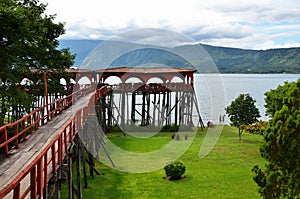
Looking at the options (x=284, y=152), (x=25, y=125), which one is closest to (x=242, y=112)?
(x=25, y=125)

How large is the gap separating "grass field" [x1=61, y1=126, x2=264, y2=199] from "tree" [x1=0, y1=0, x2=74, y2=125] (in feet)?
19.8

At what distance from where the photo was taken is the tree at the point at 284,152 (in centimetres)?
1084

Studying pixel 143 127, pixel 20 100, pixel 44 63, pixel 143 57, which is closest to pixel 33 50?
pixel 44 63

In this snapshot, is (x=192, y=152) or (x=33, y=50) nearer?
(x=33, y=50)

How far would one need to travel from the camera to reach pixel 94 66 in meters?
47.6

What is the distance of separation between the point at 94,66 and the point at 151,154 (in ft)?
76.1

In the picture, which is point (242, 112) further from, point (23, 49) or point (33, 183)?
point (33, 183)

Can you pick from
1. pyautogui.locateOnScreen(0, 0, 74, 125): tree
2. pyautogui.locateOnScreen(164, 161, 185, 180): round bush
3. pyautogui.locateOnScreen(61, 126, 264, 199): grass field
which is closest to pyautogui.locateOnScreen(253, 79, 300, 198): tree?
pyautogui.locateOnScreen(61, 126, 264, 199): grass field

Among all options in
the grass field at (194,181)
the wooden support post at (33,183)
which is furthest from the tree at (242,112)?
the wooden support post at (33,183)

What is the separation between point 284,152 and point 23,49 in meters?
15.6

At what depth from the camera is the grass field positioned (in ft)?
58.3

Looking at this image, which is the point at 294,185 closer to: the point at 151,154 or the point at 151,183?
the point at 151,183

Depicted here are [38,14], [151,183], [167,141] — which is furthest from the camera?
[167,141]

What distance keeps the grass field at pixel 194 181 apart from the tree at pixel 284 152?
6.36m
